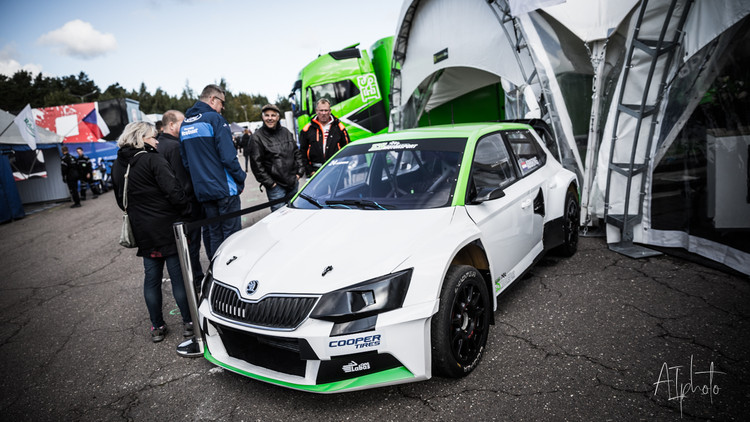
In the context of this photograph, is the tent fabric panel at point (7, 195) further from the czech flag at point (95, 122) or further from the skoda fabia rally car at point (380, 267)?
the skoda fabia rally car at point (380, 267)

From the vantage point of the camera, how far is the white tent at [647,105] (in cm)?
392

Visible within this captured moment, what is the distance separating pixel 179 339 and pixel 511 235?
2.85 m

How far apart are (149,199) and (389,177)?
190 cm

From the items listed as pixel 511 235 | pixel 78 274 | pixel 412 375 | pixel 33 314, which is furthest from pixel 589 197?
pixel 78 274

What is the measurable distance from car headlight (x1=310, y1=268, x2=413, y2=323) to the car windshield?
2.66 feet

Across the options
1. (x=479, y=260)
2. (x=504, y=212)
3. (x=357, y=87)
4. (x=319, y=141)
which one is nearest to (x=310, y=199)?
(x=479, y=260)

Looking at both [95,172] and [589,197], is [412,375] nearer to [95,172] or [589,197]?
[589,197]

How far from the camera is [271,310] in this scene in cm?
216

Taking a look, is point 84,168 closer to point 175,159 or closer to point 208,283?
point 175,159
